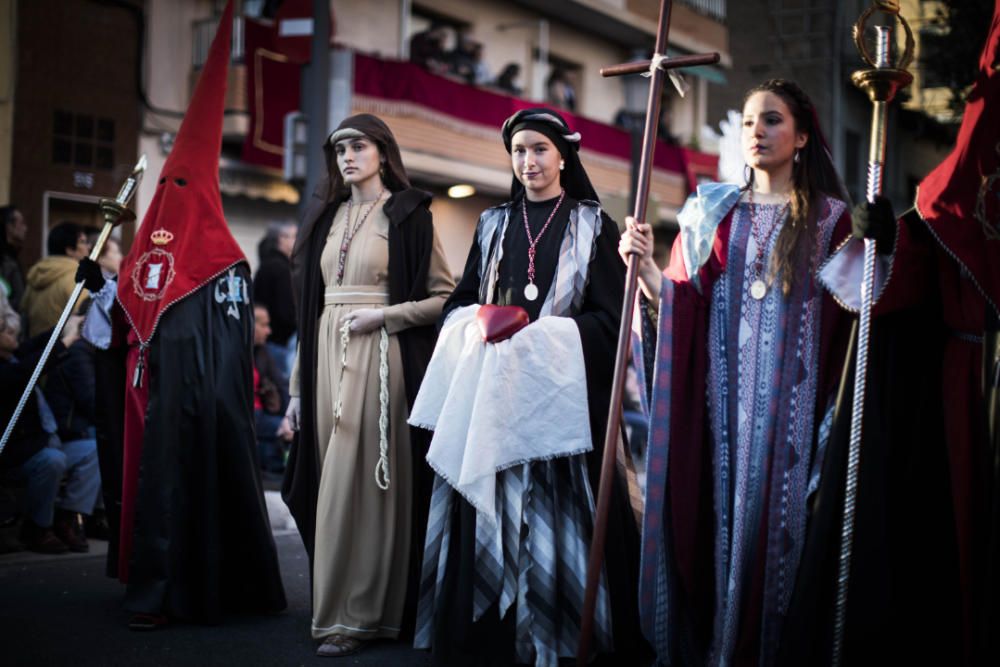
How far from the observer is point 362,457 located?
515 cm

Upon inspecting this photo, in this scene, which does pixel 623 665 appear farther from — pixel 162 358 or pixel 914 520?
pixel 162 358

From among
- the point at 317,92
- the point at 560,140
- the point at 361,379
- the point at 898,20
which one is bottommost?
the point at 361,379

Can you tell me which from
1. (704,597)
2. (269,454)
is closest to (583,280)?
(704,597)

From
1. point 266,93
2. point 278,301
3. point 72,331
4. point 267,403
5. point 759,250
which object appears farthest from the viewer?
point 266,93

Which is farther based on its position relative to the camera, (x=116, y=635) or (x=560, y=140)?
(x=116, y=635)

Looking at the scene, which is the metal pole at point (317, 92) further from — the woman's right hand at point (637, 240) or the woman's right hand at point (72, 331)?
the woman's right hand at point (637, 240)

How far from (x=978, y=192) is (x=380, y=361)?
259 centimetres

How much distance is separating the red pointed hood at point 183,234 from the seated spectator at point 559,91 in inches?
654

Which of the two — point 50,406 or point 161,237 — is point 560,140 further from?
point 50,406

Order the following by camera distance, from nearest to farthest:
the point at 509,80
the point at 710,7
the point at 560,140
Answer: the point at 560,140, the point at 509,80, the point at 710,7

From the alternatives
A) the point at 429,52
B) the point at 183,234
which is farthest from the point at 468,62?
the point at 183,234

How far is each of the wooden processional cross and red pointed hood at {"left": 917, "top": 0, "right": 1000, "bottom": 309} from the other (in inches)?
33.7

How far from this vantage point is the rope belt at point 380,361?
5098mm

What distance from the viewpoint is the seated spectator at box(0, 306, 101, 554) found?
6.60 metres
